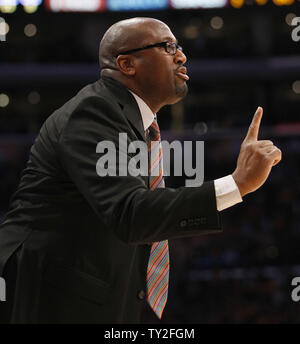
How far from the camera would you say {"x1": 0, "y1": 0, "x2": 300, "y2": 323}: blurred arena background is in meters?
6.55

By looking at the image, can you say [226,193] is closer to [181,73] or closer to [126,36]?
[181,73]

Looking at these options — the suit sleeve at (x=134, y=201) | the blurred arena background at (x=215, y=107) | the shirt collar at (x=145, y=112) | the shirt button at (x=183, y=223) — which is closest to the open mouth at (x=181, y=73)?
the shirt collar at (x=145, y=112)

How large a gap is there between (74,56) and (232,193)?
35.8 feet

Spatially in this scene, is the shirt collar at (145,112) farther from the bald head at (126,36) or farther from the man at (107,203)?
the bald head at (126,36)

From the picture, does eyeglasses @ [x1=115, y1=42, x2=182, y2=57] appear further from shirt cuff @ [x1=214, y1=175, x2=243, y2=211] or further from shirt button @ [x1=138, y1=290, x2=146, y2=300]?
shirt button @ [x1=138, y1=290, x2=146, y2=300]

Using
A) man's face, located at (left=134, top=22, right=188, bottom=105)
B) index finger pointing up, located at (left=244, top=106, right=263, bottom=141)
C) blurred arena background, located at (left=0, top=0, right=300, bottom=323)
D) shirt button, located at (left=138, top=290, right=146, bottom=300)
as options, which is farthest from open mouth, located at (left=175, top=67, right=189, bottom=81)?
blurred arena background, located at (left=0, top=0, right=300, bottom=323)

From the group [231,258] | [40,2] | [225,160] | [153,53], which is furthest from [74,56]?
[153,53]

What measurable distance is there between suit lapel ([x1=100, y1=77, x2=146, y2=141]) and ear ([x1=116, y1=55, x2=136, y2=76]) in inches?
1.8

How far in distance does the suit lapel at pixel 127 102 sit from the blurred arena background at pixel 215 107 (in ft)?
15.5

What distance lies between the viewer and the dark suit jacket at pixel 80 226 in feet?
5.07

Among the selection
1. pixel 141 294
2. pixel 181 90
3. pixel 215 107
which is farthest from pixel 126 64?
pixel 215 107

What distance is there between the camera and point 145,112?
1.87 metres

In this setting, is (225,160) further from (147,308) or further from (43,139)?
(43,139)
